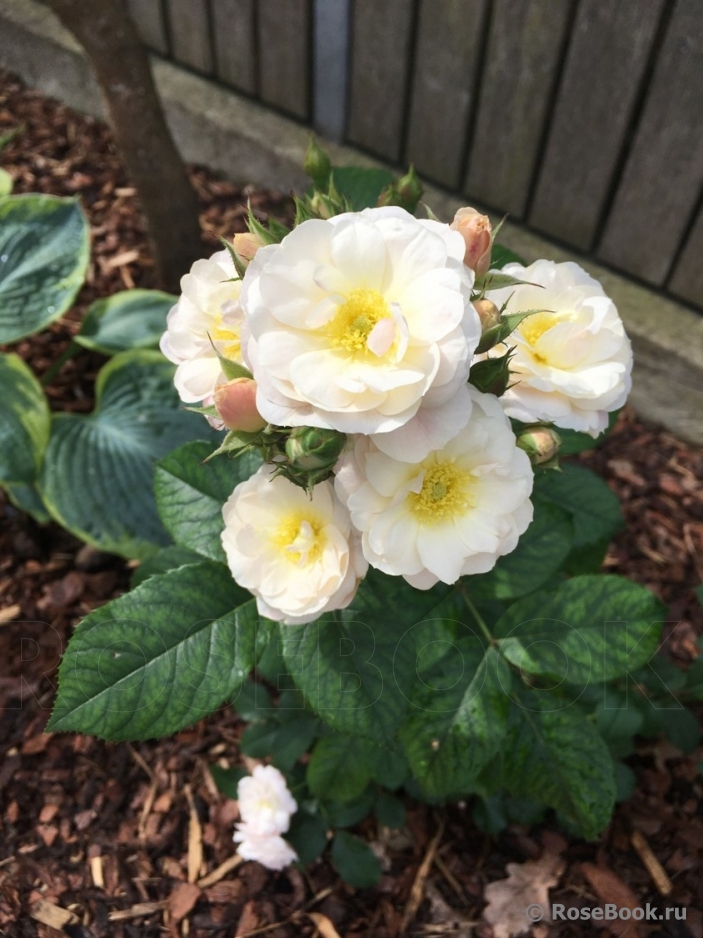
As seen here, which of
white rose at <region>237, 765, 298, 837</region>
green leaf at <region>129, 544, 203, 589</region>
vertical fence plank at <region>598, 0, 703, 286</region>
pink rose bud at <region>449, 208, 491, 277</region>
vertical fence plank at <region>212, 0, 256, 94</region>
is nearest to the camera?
pink rose bud at <region>449, 208, 491, 277</region>

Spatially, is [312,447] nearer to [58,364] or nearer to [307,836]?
[307,836]

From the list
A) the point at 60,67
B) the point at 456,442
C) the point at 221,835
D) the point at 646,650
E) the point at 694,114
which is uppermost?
the point at 456,442

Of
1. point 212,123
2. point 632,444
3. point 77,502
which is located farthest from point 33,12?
point 632,444

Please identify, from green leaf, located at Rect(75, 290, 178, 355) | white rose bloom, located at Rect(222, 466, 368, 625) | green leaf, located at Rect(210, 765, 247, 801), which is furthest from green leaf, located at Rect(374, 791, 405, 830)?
green leaf, located at Rect(75, 290, 178, 355)

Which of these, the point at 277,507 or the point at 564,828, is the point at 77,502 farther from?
the point at 564,828

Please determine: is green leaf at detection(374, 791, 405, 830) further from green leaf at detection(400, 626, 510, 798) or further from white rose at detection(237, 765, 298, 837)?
green leaf at detection(400, 626, 510, 798)

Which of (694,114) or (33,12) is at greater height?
(694,114)
